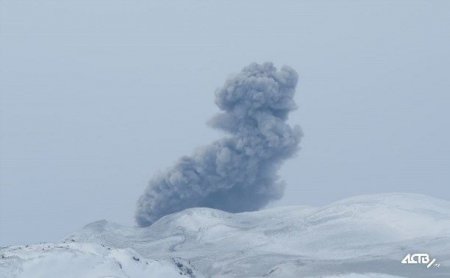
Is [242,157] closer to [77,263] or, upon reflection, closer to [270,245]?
[270,245]

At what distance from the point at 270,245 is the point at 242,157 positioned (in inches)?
768

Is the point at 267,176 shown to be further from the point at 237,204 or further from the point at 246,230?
the point at 246,230

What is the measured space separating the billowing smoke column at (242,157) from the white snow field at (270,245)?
5762 mm

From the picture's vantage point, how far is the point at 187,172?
58469 mm

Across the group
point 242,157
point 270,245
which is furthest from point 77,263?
point 242,157

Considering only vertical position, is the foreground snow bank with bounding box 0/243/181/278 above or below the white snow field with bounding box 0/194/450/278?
below

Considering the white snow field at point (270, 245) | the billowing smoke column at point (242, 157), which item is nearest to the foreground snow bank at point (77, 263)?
the white snow field at point (270, 245)

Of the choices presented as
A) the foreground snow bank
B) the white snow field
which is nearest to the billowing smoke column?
the white snow field

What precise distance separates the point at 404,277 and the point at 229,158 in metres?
31.4

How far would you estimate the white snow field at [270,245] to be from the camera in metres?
21.9

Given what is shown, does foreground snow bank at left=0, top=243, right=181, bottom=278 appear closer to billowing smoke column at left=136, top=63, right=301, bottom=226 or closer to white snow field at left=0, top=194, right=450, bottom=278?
white snow field at left=0, top=194, right=450, bottom=278

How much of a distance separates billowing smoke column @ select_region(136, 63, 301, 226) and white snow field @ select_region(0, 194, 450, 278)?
18.9ft

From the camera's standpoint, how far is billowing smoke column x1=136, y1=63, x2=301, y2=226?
2228 inches

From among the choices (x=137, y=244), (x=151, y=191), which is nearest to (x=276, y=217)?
(x=137, y=244)
